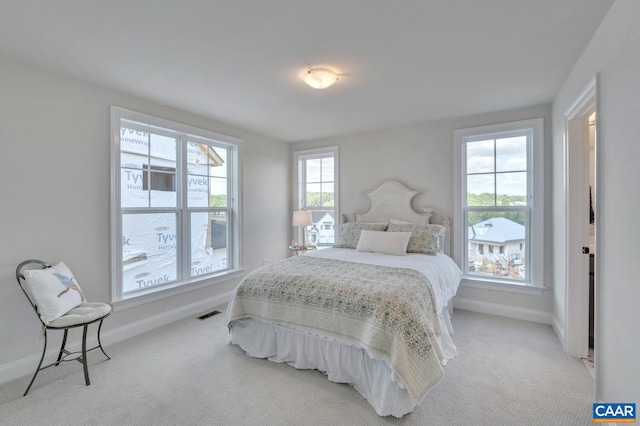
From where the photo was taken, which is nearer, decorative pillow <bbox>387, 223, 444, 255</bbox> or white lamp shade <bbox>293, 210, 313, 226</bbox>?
decorative pillow <bbox>387, 223, 444, 255</bbox>

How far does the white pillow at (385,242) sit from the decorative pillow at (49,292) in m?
2.85

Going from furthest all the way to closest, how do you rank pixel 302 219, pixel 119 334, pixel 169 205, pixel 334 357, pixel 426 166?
pixel 302 219 < pixel 426 166 < pixel 169 205 < pixel 119 334 < pixel 334 357

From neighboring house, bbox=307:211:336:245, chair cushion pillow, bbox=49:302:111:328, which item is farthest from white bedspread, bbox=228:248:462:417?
neighboring house, bbox=307:211:336:245

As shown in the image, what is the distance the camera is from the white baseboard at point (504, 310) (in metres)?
3.29

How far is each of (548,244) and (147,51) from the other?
14.2ft

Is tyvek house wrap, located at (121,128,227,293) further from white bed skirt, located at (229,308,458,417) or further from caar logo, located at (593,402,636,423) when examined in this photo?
caar logo, located at (593,402,636,423)

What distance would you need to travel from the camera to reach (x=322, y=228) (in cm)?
498

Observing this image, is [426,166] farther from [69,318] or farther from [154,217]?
[69,318]

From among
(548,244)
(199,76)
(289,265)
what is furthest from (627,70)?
(199,76)

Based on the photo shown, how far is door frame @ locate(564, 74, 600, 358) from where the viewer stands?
2461 mm

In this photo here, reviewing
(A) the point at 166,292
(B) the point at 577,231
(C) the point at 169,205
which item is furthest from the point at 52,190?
(B) the point at 577,231

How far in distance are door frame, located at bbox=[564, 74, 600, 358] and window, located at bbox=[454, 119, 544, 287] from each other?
0.86m

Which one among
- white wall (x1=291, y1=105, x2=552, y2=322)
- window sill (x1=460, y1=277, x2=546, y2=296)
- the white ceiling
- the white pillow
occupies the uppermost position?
the white ceiling

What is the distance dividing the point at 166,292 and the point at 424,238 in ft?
10.1
